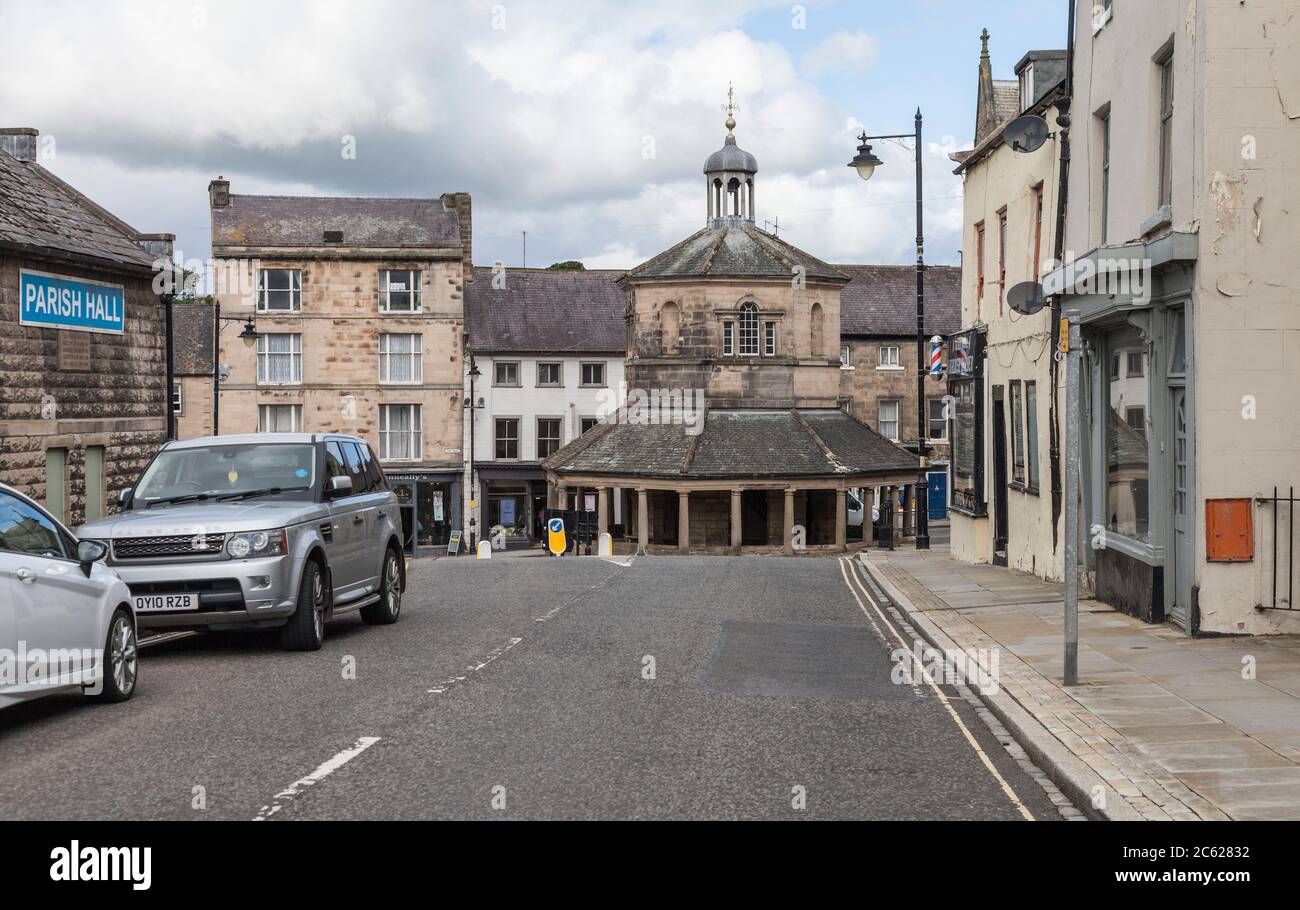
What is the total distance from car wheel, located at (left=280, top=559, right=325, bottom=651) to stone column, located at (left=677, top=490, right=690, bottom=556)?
32.2 metres

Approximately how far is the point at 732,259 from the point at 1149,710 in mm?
41556

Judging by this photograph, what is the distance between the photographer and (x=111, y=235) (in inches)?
978

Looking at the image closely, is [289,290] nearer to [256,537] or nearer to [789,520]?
[789,520]

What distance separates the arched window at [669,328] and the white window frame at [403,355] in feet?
43.8

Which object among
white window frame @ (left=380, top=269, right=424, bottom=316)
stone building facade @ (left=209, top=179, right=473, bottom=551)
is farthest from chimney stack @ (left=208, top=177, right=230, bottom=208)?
white window frame @ (left=380, top=269, right=424, bottom=316)

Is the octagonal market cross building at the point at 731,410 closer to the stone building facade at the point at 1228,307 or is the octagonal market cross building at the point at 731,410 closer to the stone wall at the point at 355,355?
the stone wall at the point at 355,355

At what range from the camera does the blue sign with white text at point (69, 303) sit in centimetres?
2145

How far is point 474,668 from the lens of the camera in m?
11.7

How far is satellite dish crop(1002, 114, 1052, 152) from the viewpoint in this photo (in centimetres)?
1872

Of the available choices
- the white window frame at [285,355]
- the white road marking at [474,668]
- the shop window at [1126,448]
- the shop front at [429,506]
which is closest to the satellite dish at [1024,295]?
the shop window at [1126,448]

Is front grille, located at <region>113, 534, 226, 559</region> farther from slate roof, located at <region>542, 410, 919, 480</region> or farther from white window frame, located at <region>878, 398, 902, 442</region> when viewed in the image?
white window frame, located at <region>878, 398, 902, 442</region>

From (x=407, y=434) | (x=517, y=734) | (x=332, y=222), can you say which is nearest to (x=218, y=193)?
(x=332, y=222)

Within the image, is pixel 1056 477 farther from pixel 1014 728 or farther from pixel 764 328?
pixel 764 328
